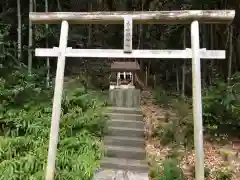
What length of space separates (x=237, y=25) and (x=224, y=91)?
3728 mm

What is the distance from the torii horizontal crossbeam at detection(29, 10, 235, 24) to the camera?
15.8ft

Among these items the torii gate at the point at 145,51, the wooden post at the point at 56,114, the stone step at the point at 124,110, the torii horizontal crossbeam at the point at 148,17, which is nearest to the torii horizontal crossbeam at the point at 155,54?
the torii gate at the point at 145,51

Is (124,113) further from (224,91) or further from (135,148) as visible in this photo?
(224,91)

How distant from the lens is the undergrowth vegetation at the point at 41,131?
5328 mm

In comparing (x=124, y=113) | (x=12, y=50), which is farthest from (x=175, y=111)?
(x=12, y=50)

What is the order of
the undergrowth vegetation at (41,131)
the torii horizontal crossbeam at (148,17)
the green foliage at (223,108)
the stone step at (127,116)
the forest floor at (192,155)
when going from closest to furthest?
the torii horizontal crossbeam at (148,17)
the undergrowth vegetation at (41,131)
the forest floor at (192,155)
the green foliage at (223,108)
the stone step at (127,116)

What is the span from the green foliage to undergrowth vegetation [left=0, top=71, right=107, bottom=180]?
2.49 metres

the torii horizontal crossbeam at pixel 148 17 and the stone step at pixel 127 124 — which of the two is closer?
the torii horizontal crossbeam at pixel 148 17

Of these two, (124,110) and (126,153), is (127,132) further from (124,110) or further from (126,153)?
(124,110)

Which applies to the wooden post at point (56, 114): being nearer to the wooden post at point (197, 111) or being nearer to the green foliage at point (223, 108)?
the wooden post at point (197, 111)

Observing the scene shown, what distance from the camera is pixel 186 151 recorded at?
6070 mm

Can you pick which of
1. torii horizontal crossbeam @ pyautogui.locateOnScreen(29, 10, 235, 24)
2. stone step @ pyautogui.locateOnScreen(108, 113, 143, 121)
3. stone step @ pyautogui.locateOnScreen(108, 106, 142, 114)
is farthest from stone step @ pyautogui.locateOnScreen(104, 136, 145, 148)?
torii horizontal crossbeam @ pyautogui.locateOnScreen(29, 10, 235, 24)

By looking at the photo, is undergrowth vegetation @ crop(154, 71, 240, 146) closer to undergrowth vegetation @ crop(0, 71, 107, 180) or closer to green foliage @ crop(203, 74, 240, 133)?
green foliage @ crop(203, 74, 240, 133)

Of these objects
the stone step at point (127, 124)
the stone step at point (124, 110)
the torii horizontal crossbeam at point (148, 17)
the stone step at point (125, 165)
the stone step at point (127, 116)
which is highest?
the torii horizontal crossbeam at point (148, 17)
